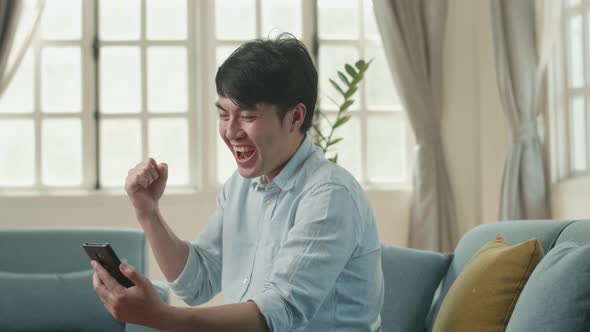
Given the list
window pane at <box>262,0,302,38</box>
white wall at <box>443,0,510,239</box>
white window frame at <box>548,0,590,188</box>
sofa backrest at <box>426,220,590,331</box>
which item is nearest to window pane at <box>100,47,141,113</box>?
window pane at <box>262,0,302,38</box>

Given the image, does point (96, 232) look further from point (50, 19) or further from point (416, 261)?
point (50, 19)

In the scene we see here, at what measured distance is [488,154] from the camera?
18.1 feet

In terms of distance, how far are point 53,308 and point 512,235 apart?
6.60 feet

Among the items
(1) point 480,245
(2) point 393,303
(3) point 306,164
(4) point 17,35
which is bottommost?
(2) point 393,303

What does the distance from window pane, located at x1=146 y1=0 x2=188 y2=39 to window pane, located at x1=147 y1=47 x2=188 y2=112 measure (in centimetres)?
10

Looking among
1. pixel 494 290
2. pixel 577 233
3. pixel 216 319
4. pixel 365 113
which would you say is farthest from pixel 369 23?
pixel 216 319

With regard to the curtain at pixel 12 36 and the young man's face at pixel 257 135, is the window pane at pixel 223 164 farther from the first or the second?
the young man's face at pixel 257 135

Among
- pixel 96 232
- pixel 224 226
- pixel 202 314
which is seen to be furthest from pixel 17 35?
pixel 202 314

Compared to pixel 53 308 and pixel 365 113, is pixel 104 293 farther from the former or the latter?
pixel 365 113

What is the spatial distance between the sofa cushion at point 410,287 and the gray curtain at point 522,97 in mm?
2140

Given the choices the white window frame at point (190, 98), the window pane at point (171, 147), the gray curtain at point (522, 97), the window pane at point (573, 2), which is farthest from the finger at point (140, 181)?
the window pane at point (171, 147)

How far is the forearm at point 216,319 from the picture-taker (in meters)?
1.62

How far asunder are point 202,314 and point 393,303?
1.43 metres

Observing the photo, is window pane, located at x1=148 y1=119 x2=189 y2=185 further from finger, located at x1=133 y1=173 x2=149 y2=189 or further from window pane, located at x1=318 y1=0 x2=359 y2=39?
finger, located at x1=133 y1=173 x2=149 y2=189
